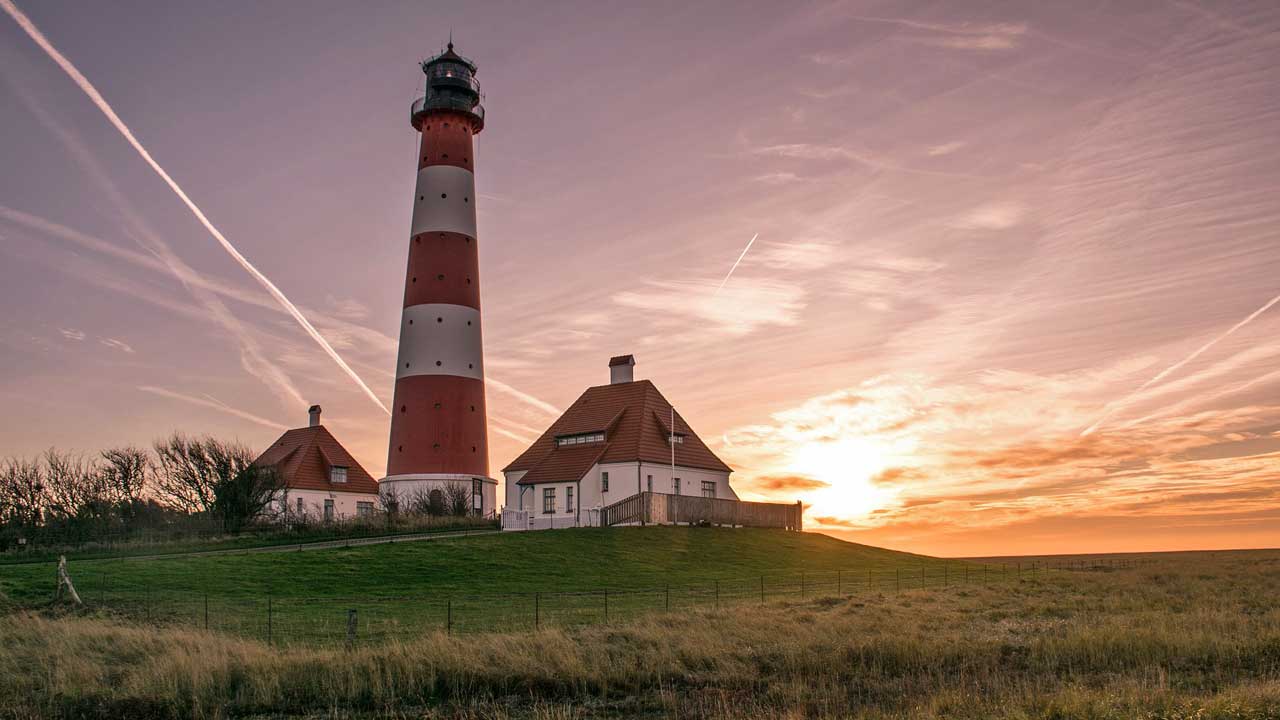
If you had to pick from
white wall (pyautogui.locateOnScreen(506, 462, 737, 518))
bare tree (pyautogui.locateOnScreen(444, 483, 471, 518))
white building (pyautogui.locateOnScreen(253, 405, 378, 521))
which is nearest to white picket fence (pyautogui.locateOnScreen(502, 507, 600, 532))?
white wall (pyautogui.locateOnScreen(506, 462, 737, 518))

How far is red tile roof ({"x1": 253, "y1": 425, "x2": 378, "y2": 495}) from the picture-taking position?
56.0 metres

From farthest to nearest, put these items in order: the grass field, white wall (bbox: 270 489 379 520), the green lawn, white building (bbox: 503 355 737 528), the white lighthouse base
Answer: white wall (bbox: 270 489 379 520), the white lighthouse base, white building (bbox: 503 355 737 528), the green lawn, the grass field

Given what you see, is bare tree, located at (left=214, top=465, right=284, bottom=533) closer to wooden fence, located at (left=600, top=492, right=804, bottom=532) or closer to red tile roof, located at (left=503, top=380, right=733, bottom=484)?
red tile roof, located at (left=503, top=380, right=733, bottom=484)

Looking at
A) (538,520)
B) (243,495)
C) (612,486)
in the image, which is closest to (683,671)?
(612,486)

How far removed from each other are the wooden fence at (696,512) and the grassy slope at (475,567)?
1774 mm

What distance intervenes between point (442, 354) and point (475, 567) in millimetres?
18656

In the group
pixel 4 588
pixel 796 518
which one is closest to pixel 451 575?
pixel 4 588

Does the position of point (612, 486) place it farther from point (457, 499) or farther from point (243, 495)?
point (243, 495)

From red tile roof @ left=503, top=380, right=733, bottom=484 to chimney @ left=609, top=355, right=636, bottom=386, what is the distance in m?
0.57

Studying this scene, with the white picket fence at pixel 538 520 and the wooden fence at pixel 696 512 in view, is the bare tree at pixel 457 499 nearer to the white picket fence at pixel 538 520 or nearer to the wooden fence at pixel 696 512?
the white picket fence at pixel 538 520

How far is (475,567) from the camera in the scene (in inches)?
1345

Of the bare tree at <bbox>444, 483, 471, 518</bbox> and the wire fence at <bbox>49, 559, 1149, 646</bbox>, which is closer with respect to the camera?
the wire fence at <bbox>49, 559, 1149, 646</bbox>

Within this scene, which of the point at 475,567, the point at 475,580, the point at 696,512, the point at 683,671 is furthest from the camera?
the point at 696,512

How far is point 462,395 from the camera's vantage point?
51125 millimetres
